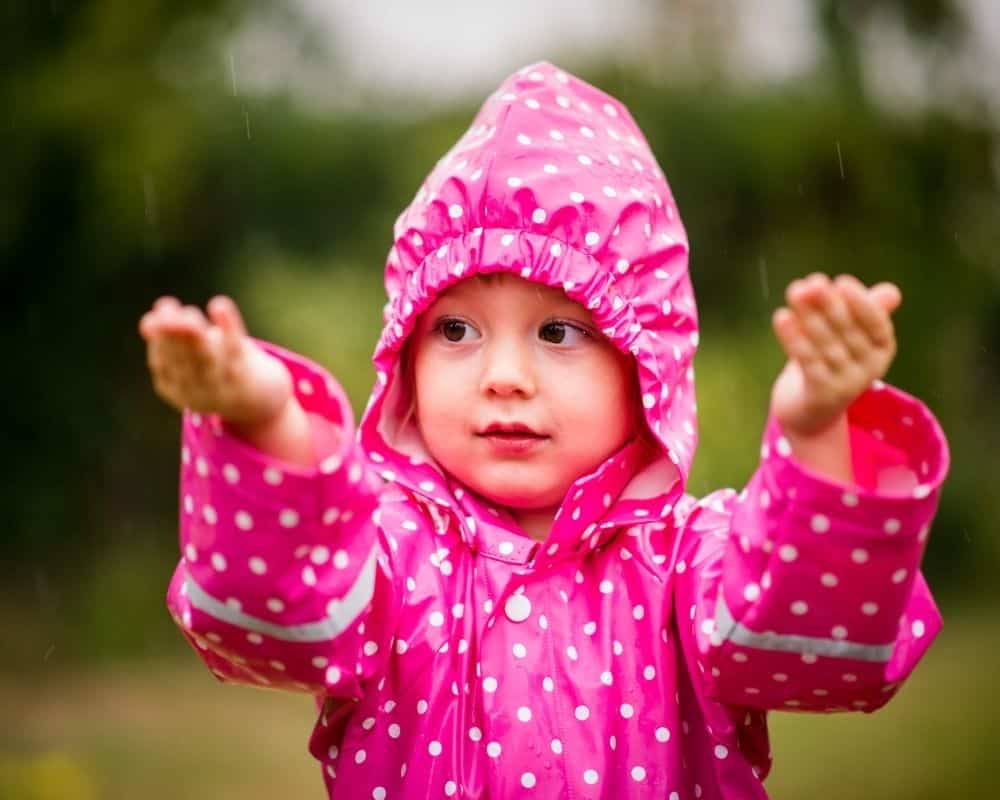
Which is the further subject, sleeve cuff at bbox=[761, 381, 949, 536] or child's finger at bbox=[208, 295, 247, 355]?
sleeve cuff at bbox=[761, 381, 949, 536]

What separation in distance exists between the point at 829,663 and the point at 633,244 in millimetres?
745

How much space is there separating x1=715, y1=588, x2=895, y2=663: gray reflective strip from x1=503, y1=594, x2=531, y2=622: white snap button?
1.20ft

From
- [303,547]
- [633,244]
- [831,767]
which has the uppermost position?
[633,244]

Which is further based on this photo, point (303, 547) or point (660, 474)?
point (660, 474)

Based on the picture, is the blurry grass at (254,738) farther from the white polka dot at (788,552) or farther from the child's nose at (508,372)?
the white polka dot at (788,552)

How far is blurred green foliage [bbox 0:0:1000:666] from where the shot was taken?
6.18 m

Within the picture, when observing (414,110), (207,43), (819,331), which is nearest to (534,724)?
(819,331)

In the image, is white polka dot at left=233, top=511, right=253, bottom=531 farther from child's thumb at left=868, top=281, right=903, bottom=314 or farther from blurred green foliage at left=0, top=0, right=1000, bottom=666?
blurred green foliage at left=0, top=0, right=1000, bottom=666

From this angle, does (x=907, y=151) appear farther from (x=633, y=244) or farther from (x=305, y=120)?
(x=633, y=244)

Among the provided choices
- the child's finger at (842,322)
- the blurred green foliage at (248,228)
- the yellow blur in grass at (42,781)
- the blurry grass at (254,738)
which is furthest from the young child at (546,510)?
the blurred green foliage at (248,228)

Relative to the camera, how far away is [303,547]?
165 cm

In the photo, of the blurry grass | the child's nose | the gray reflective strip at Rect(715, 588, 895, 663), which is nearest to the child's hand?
the child's nose

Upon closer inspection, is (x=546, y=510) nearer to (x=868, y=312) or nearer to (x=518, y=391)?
(x=518, y=391)

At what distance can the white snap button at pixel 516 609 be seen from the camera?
77.4 inches
